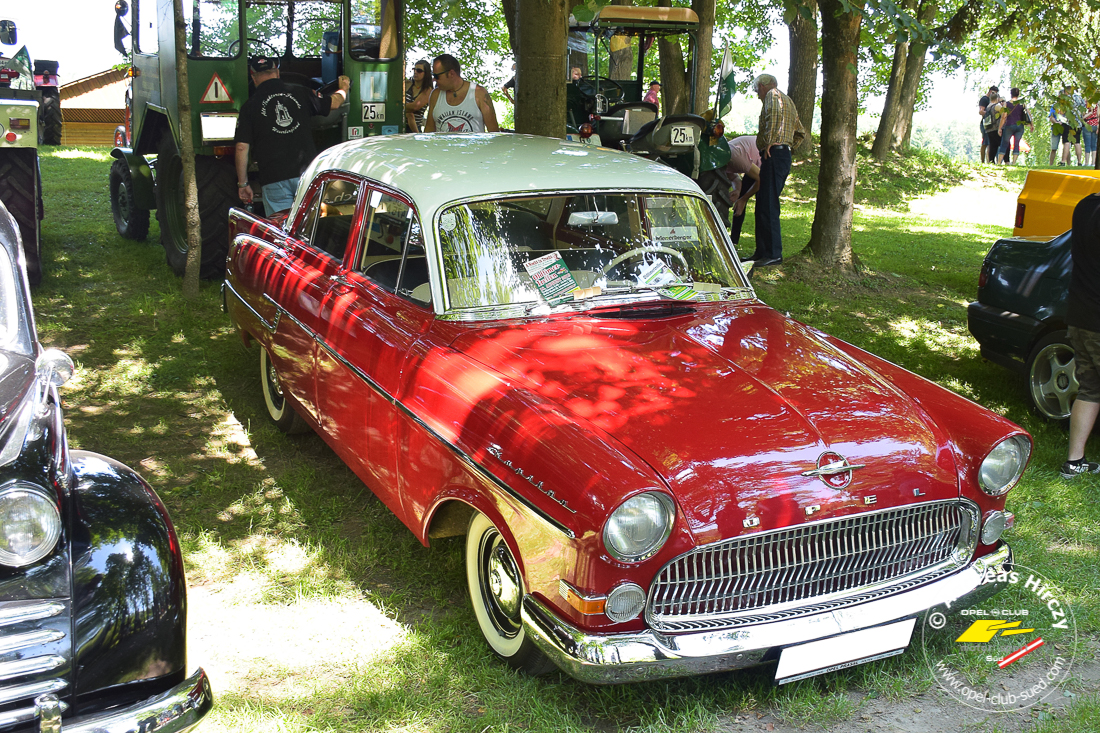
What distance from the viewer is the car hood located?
2.88 metres

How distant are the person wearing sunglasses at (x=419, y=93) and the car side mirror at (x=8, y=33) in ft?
13.4

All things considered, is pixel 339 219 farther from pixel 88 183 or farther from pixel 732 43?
pixel 732 43

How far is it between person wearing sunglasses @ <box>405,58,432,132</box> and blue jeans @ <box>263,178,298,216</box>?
3252mm

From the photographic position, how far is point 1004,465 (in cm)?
332

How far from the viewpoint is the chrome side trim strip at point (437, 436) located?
9.24 feet

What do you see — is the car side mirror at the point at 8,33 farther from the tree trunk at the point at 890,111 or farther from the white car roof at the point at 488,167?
the tree trunk at the point at 890,111

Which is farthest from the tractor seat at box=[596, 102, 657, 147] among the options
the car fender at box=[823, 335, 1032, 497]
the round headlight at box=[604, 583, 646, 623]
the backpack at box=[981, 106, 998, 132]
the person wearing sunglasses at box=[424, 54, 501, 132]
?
the backpack at box=[981, 106, 998, 132]

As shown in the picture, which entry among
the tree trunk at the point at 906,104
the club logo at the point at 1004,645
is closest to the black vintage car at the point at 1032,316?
the club logo at the point at 1004,645

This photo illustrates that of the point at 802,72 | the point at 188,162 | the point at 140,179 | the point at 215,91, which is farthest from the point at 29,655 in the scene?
the point at 802,72

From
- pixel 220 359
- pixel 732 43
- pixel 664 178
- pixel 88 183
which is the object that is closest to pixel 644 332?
pixel 664 178

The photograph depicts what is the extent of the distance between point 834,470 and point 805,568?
33 cm

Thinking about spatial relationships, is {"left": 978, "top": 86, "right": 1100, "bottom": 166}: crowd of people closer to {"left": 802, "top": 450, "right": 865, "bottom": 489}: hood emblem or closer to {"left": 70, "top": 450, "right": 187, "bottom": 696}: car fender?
{"left": 802, "top": 450, "right": 865, "bottom": 489}: hood emblem

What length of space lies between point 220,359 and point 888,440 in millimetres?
4937

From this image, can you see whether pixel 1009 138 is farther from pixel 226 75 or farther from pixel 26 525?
pixel 26 525
